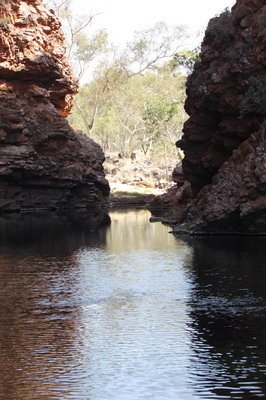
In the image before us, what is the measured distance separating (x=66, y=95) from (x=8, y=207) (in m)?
16.2

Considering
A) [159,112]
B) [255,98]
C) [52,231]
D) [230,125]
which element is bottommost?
[52,231]

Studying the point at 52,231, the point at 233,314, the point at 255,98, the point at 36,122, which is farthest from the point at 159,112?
the point at 233,314

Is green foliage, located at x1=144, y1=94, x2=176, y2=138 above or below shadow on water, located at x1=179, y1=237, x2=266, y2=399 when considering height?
above

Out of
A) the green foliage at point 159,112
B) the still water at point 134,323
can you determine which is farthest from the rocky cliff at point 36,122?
the still water at point 134,323

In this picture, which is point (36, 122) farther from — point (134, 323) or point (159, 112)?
point (134, 323)

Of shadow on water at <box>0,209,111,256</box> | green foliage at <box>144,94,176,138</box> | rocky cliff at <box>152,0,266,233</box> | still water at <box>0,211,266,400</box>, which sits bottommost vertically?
still water at <box>0,211,266,400</box>

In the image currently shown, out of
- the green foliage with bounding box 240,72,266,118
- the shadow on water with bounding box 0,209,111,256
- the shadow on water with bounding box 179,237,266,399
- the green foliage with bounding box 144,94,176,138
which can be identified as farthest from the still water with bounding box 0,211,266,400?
the green foliage with bounding box 144,94,176,138

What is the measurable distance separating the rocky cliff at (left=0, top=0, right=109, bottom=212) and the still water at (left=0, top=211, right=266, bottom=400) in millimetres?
28061

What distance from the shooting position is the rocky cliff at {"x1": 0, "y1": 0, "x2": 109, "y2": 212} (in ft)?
190

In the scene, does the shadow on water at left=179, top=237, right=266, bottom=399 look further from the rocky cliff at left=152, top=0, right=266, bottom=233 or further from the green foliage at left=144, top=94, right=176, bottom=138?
the green foliage at left=144, top=94, right=176, bottom=138

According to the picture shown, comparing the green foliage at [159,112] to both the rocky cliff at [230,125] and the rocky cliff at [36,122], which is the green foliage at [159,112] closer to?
the rocky cliff at [36,122]

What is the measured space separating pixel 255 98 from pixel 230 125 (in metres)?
3.56

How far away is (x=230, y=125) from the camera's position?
121 ft

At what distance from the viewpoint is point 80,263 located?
88.6ft
